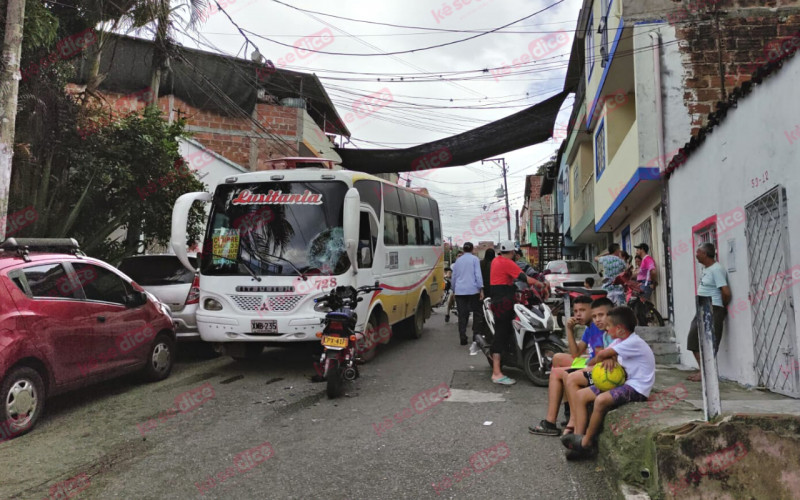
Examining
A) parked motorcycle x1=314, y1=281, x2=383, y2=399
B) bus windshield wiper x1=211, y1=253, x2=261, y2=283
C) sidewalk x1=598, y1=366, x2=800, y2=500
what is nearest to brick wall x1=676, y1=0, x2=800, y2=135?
parked motorcycle x1=314, y1=281, x2=383, y2=399

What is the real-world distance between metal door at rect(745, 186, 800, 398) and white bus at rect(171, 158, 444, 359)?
4483 millimetres

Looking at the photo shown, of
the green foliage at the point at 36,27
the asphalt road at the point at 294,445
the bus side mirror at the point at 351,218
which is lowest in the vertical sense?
the asphalt road at the point at 294,445

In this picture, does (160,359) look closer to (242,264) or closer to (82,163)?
(242,264)

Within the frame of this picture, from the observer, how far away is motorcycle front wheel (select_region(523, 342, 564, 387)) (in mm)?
6918

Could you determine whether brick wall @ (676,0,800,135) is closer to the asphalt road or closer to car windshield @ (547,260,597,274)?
the asphalt road

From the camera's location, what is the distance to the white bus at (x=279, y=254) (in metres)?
7.55

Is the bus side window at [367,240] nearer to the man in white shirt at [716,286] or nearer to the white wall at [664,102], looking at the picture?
the man in white shirt at [716,286]

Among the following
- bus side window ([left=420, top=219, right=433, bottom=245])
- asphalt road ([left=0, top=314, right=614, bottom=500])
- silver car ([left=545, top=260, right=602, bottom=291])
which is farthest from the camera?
silver car ([left=545, top=260, right=602, bottom=291])

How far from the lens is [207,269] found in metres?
7.97

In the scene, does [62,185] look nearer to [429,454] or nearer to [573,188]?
[429,454]

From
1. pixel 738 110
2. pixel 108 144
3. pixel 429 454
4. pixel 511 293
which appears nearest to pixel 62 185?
pixel 108 144

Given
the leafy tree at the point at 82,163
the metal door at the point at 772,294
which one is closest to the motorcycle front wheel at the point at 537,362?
the metal door at the point at 772,294

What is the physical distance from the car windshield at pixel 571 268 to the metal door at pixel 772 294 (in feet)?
35.8

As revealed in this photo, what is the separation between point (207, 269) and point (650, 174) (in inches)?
293
